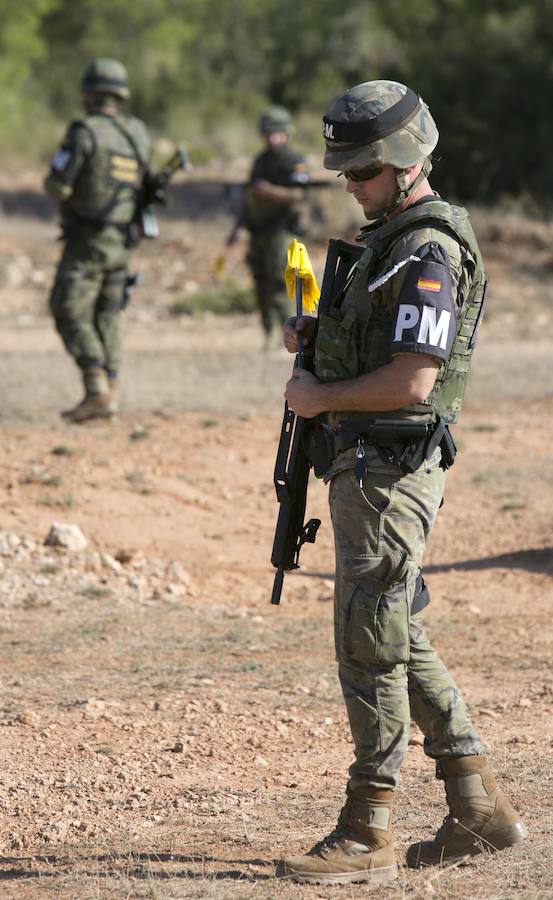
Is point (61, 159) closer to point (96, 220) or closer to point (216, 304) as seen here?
point (96, 220)

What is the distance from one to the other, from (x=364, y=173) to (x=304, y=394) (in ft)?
1.90

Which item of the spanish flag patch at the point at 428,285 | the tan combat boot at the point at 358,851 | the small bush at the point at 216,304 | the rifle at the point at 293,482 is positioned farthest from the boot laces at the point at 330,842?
the small bush at the point at 216,304

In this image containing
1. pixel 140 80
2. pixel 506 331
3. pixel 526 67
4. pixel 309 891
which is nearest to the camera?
pixel 309 891

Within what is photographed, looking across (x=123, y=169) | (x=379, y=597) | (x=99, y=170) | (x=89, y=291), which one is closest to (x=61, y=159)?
(x=99, y=170)

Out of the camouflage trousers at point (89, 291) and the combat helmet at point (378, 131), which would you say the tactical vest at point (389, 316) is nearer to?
the combat helmet at point (378, 131)

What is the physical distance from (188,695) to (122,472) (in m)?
3.23

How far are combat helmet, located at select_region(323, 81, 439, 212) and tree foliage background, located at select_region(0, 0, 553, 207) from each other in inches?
806

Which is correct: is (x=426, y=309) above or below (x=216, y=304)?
below

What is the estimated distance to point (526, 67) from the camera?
24.3m

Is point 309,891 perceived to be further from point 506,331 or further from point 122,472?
point 506,331

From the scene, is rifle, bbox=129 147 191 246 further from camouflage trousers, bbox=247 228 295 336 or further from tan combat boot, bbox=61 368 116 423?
camouflage trousers, bbox=247 228 295 336

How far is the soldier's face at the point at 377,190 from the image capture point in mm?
3336

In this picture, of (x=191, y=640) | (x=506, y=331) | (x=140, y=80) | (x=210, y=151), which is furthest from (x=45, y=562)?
(x=140, y=80)

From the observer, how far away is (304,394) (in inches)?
135
